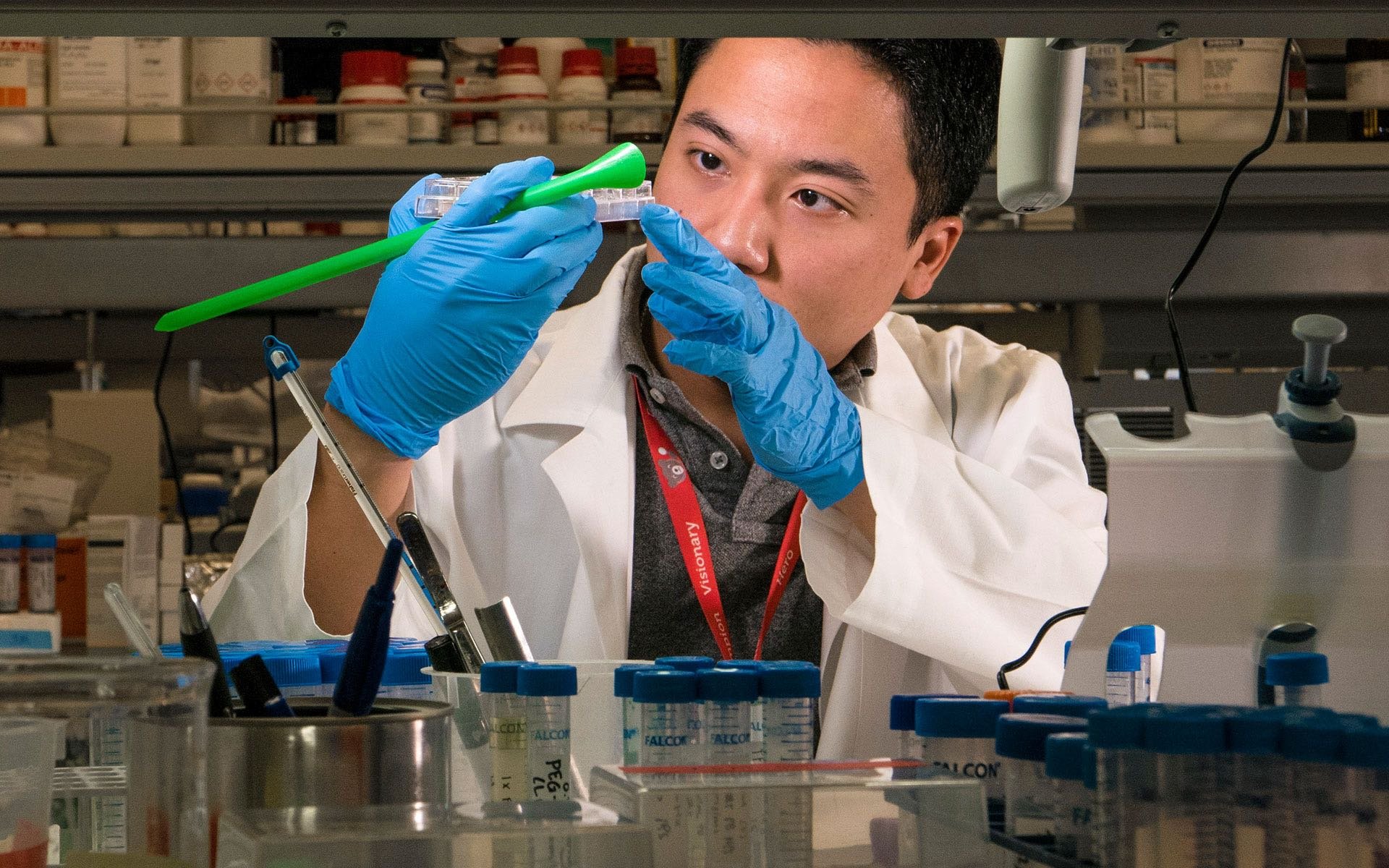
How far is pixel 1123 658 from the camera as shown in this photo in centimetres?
87

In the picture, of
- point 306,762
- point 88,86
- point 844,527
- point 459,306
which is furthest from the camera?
point 88,86

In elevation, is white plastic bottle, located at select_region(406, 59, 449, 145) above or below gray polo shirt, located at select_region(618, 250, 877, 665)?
above

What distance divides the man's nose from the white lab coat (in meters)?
0.22

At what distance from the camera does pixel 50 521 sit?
250cm

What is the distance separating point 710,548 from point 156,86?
1.09 meters

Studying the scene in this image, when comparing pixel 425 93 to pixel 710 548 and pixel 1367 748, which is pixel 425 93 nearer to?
pixel 710 548

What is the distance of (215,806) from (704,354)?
80 cm

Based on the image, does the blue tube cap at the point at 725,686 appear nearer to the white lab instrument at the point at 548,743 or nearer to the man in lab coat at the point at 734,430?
the white lab instrument at the point at 548,743

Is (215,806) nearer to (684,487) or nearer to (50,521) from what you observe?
(684,487)

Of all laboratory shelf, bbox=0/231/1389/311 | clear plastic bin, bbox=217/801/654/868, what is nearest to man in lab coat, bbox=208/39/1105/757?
laboratory shelf, bbox=0/231/1389/311

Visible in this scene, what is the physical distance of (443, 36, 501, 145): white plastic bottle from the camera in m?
2.10

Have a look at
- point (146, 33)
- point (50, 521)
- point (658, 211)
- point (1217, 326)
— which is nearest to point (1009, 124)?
point (658, 211)

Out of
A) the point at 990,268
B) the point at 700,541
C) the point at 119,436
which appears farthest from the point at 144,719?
the point at 119,436

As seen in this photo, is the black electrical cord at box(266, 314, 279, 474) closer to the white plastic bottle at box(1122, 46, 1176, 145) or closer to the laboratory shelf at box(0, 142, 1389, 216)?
the laboratory shelf at box(0, 142, 1389, 216)
